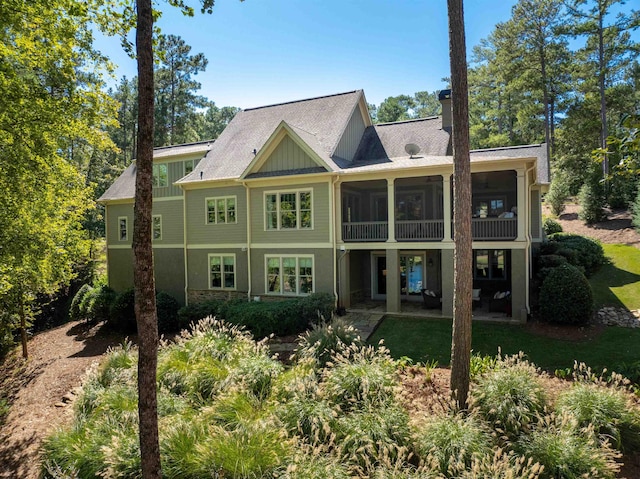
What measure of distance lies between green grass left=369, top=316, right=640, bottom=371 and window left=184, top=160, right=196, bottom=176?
13.2 meters

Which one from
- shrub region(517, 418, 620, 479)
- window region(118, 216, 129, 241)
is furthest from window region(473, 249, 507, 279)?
window region(118, 216, 129, 241)

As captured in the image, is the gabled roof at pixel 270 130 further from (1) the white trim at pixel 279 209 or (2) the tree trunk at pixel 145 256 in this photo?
(2) the tree trunk at pixel 145 256

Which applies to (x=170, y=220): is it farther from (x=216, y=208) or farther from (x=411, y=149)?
(x=411, y=149)

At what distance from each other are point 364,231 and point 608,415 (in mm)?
10440

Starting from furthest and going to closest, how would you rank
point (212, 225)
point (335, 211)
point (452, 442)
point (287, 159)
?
point (212, 225), point (287, 159), point (335, 211), point (452, 442)

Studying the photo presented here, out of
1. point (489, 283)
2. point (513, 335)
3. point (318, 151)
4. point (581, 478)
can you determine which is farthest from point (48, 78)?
point (489, 283)

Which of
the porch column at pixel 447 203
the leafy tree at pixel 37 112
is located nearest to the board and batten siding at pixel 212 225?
the leafy tree at pixel 37 112

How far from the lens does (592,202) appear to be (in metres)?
25.4

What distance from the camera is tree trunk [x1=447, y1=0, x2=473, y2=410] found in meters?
6.86

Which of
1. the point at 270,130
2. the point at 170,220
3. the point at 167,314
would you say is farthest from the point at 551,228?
the point at 167,314

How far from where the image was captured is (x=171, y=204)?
2005 cm

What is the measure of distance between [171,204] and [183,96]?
23286mm

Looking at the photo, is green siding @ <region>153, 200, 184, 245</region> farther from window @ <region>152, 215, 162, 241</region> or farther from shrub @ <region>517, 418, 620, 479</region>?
shrub @ <region>517, 418, 620, 479</region>

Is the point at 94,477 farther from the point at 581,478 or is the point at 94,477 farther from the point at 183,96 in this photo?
the point at 183,96
